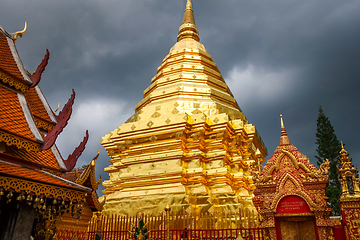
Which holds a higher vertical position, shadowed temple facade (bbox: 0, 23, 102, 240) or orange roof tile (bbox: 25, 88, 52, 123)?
orange roof tile (bbox: 25, 88, 52, 123)

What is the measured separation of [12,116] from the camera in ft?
16.7

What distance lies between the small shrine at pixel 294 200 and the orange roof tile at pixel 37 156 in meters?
4.69

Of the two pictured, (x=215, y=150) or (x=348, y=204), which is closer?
(x=348, y=204)

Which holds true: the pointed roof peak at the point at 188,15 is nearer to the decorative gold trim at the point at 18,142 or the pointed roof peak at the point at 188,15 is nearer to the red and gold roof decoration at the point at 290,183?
the red and gold roof decoration at the point at 290,183

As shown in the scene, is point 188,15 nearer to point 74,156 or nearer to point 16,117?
point 74,156

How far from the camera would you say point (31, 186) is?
13.7 ft

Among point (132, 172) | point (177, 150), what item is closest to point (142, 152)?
point (132, 172)

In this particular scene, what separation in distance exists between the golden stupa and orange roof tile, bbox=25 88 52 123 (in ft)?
15.8

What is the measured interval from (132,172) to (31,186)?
7321 millimetres

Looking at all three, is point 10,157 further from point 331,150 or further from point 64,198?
point 331,150

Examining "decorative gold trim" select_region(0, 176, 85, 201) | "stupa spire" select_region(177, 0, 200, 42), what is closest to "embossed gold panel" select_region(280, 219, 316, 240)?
"decorative gold trim" select_region(0, 176, 85, 201)

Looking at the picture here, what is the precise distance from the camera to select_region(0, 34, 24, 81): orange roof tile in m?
5.76

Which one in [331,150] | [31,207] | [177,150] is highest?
[331,150]

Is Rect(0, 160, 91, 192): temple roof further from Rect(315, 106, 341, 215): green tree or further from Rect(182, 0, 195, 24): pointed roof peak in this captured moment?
Rect(315, 106, 341, 215): green tree
